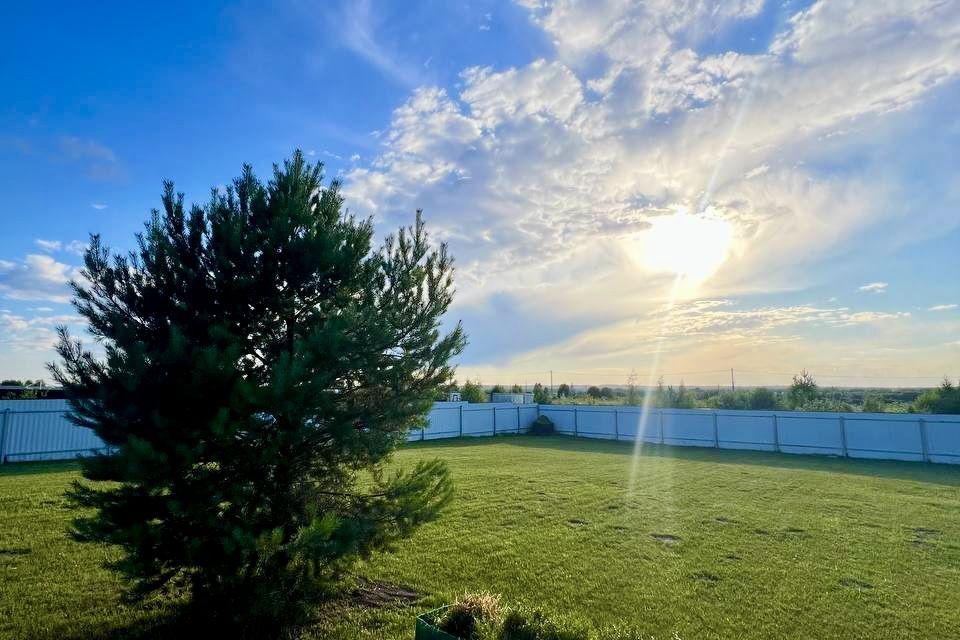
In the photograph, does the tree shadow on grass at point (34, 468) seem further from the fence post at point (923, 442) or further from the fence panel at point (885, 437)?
the fence post at point (923, 442)

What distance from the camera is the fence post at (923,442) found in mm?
14266

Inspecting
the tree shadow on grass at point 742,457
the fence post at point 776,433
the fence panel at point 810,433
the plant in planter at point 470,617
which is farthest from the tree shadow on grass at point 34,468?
the fence panel at point 810,433

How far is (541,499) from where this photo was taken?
8.77 meters

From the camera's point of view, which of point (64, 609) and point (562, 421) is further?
point (562, 421)

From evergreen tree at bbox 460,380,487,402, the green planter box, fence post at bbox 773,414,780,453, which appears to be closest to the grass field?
the green planter box

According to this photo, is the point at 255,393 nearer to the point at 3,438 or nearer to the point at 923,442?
the point at 3,438

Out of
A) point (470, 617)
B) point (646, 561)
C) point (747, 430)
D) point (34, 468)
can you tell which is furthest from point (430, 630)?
point (747, 430)

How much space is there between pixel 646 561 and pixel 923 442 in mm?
14085

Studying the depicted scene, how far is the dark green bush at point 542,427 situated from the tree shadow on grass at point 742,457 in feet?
3.91

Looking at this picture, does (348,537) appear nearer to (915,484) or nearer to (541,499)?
(541,499)

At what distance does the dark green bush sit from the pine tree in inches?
765

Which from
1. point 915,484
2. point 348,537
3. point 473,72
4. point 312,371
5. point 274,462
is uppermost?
point 473,72

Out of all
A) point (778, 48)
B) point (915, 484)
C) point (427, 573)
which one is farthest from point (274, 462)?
point (915, 484)

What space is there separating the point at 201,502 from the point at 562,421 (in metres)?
21.0
